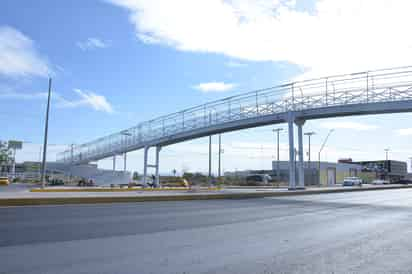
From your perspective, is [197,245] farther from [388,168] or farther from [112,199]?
[388,168]

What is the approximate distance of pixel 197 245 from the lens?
27.6 ft

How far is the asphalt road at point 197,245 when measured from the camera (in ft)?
21.3

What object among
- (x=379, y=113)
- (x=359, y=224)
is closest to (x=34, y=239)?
(x=359, y=224)

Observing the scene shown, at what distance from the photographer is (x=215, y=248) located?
8.12m

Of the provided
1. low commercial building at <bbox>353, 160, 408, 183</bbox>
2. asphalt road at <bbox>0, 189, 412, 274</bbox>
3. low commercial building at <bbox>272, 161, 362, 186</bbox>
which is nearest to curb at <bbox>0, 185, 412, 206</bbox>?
asphalt road at <bbox>0, 189, 412, 274</bbox>

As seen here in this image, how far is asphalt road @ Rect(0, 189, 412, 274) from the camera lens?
650 centimetres

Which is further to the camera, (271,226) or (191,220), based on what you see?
(191,220)

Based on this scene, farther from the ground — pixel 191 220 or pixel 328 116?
pixel 328 116

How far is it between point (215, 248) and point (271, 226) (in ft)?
13.9

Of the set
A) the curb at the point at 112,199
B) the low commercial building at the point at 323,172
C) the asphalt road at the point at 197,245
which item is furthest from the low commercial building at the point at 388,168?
the asphalt road at the point at 197,245

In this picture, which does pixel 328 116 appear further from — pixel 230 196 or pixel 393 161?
pixel 393 161

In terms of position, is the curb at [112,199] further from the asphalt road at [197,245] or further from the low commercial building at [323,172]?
the low commercial building at [323,172]

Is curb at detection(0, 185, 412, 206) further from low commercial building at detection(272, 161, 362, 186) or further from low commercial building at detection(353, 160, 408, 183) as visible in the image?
low commercial building at detection(353, 160, 408, 183)

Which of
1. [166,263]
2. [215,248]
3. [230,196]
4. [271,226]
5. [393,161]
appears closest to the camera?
[166,263]
